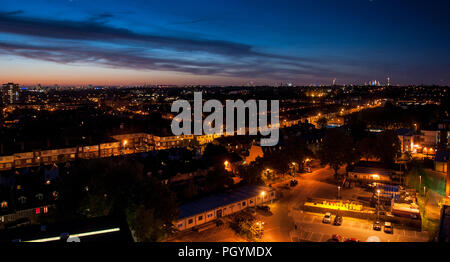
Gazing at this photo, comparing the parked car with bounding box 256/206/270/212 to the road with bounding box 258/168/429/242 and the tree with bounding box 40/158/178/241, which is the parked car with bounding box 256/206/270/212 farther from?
the tree with bounding box 40/158/178/241

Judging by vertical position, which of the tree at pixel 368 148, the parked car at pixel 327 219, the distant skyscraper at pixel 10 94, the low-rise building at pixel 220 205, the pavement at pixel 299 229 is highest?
the distant skyscraper at pixel 10 94

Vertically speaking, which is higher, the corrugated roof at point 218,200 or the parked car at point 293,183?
the corrugated roof at point 218,200

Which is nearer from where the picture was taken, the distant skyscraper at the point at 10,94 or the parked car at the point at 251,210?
the parked car at the point at 251,210

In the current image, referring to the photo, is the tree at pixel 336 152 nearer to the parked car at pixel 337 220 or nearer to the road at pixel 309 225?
the road at pixel 309 225

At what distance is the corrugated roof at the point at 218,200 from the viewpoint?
7246 millimetres

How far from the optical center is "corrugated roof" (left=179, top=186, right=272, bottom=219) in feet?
23.8

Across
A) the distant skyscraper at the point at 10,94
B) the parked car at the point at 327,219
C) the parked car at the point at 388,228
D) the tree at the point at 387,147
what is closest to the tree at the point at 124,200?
the parked car at the point at 327,219

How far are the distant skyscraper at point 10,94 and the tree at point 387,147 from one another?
194ft

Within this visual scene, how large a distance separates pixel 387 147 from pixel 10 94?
199 feet

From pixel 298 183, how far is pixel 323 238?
4.02 m

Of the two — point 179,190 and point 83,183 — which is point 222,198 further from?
point 83,183

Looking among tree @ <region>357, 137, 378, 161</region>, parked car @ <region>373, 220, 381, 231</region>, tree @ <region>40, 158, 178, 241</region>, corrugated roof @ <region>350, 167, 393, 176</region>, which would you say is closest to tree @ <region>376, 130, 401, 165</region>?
tree @ <region>357, 137, 378, 161</region>

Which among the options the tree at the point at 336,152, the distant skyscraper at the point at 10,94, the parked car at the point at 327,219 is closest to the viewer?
the parked car at the point at 327,219

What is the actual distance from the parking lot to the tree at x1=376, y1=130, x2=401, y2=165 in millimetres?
5789
